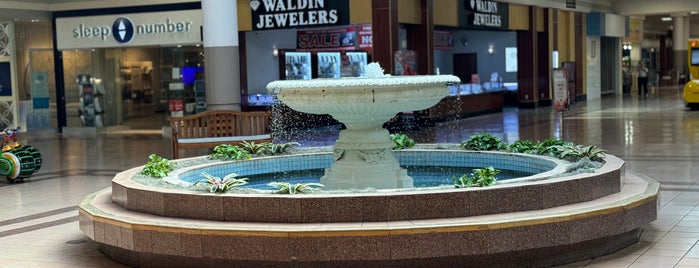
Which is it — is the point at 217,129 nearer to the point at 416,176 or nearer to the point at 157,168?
the point at 416,176

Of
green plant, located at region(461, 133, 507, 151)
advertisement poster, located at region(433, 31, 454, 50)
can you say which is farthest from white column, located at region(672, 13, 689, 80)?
green plant, located at region(461, 133, 507, 151)

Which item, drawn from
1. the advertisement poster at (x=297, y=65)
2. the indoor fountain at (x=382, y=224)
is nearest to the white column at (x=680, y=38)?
the advertisement poster at (x=297, y=65)

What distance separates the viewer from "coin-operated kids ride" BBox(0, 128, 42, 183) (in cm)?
1145

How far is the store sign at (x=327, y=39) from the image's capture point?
2084cm

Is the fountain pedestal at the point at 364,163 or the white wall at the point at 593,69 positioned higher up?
the white wall at the point at 593,69

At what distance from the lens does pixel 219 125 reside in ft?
39.9

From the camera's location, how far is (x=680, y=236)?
22.2 feet

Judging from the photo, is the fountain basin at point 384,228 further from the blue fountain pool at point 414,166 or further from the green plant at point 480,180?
the blue fountain pool at point 414,166

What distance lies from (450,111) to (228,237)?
16378 mm

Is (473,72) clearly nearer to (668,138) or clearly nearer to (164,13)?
(164,13)

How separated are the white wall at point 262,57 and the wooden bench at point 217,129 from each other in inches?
346

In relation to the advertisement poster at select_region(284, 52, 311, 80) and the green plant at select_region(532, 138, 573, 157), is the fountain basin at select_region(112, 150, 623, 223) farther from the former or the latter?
the advertisement poster at select_region(284, 52, 311, 80)

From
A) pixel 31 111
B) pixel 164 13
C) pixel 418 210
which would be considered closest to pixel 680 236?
pixel 418 210

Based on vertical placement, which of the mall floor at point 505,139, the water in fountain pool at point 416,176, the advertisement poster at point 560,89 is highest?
the advertisement poster at point 560,89
